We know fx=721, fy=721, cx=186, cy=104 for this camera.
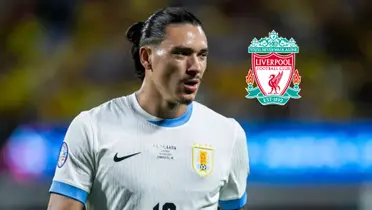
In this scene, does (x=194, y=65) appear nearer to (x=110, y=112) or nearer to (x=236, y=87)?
(x=110, y=112)

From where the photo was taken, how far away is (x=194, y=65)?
53.0 inches

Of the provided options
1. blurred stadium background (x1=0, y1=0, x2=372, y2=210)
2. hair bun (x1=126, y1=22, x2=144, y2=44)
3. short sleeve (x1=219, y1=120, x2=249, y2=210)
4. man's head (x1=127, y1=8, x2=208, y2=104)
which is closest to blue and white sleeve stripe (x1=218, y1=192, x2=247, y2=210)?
short sleeve (x1=219, y1=120, x2=249, y2=210)

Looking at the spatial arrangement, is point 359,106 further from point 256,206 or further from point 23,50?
point 23,50

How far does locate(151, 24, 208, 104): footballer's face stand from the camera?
4.41 feet

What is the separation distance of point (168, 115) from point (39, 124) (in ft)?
4.86

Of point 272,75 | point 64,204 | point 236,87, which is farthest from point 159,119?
point 236,87

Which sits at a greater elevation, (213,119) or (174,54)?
(174,54)

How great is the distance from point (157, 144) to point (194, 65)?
17 cm

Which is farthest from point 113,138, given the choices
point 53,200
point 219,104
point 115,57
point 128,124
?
point 115,57

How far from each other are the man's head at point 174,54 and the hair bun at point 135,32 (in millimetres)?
18

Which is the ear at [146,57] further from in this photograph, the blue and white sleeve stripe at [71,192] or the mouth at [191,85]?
the blue and white sleeve stripe at [71,192]

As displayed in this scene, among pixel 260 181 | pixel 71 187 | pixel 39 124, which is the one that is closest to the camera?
pixel 71 187

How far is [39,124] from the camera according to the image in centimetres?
279

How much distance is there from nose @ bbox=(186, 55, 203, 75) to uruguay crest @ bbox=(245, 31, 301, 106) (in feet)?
1.40
